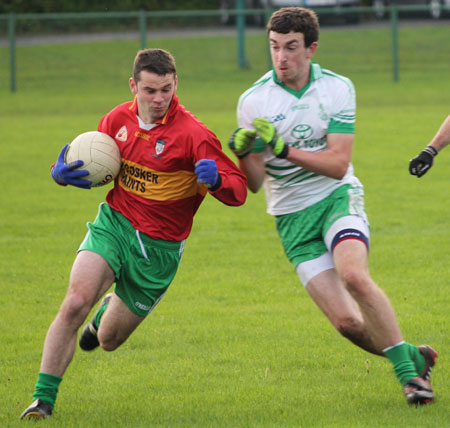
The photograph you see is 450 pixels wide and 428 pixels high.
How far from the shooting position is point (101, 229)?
5969mm

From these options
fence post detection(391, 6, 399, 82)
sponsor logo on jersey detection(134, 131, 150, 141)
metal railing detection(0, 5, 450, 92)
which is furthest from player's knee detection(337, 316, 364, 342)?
fence post detection(391, 6, 399, 82)

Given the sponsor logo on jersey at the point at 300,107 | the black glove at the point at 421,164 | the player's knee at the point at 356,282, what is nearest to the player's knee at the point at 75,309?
the player's knee at the point at 356,282

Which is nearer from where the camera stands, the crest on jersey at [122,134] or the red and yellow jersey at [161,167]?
the red and yellow jersey at [161,167]

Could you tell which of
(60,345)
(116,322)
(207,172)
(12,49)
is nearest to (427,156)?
(207,172)

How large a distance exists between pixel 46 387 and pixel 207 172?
1611 mm

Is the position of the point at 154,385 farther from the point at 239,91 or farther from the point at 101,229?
the point at 239,91

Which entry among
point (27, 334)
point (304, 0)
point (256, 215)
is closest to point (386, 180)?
point (256, 215)

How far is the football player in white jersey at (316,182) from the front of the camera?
18.1 ft

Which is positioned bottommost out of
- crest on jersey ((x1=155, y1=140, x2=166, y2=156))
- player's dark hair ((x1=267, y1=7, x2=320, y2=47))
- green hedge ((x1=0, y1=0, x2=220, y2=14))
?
green hedge ((x1=0, y1=0, x2=220, y2=14))

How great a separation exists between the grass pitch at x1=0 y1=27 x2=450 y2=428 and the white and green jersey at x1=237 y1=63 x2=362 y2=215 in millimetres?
1330

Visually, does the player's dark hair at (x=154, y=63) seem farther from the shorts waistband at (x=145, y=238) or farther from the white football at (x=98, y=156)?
the shorts waistband at (x=145, y=238)

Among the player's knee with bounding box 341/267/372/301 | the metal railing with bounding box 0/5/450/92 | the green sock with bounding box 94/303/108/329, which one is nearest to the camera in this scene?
the player's knee with bounding box 341/267/372/301

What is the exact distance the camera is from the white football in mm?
5969

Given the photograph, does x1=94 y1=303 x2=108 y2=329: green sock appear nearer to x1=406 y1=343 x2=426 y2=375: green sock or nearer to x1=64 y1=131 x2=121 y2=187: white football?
x1=64 y1=131 x2=121 y2=187: white football
